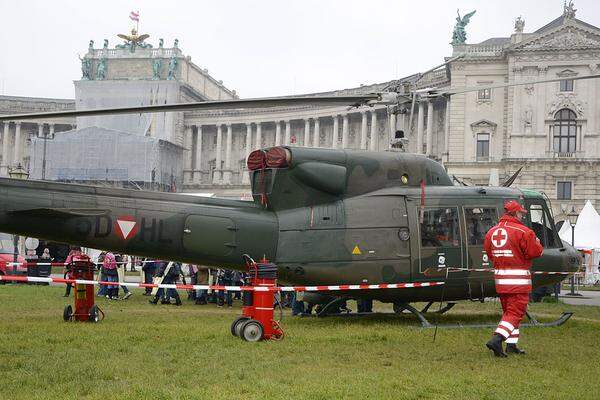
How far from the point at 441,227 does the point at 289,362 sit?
18.2 ft

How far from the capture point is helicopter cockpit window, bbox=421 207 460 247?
13453mm

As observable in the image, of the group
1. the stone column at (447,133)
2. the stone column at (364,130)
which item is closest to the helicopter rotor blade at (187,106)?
the stone column at (447,133)

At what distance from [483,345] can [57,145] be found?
70745 mm

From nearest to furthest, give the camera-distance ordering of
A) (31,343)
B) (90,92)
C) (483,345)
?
1. (31,343)
2. (483,345)
3. (90,92)

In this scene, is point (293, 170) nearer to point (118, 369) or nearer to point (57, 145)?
point (118, 369)

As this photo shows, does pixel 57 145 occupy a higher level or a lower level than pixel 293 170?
higher

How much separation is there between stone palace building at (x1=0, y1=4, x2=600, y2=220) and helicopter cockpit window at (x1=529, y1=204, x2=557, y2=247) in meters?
25.4

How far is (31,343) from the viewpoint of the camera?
10.1m

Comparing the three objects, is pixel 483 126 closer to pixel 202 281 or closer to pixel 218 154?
pixel 218 154

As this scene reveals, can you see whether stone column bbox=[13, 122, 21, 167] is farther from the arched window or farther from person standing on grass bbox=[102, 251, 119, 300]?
person standing on grass bbox=[102, 251, 119, 300]

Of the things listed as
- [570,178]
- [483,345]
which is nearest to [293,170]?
[483,345]

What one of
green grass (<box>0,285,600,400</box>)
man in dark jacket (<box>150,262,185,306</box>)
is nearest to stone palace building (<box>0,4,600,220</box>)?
man in dark jacket (<box>150,262,185,306</box>)

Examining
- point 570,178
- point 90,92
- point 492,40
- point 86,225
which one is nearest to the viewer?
point 86,225

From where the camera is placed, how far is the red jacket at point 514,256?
9891 mm
